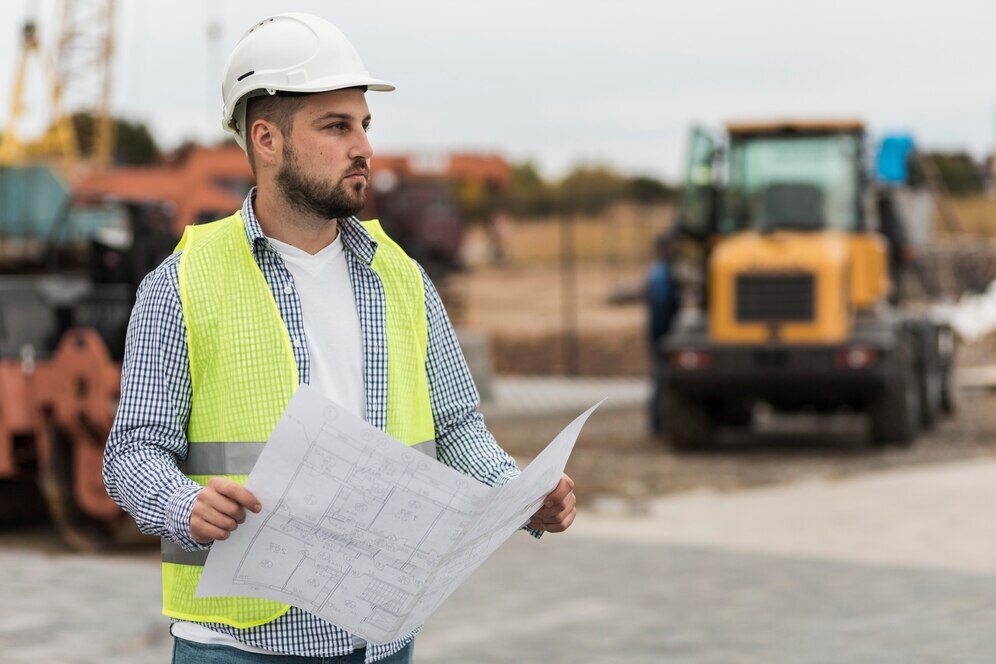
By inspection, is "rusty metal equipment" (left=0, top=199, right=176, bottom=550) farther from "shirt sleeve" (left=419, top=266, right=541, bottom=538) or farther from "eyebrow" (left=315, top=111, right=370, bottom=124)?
"eyebrow" (left=315, top=111, right=370, bottom=124)

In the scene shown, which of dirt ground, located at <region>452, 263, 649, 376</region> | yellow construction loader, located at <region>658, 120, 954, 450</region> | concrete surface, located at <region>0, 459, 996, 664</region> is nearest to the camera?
concrete surface, located at <region>0, 459, 996, 664</region>

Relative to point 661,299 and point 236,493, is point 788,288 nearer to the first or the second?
point 661,299

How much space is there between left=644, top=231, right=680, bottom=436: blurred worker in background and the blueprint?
505 inches

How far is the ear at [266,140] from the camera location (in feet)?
8.21

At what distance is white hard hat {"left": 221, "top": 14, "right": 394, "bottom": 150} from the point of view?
2441mm

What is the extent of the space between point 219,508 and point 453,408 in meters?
0.56

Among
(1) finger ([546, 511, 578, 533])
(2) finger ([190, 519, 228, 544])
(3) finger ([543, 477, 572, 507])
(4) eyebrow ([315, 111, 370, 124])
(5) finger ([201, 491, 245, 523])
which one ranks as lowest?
(1) finger ([546, 511, 578, 533])

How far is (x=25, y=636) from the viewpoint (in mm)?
6543

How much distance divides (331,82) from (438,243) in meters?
32.5

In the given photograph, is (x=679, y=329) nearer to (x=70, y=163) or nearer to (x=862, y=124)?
(x=862, y=124)

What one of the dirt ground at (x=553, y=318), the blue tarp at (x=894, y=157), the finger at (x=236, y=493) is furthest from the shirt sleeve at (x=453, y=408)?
the dirt ground at (x=553, y=318)

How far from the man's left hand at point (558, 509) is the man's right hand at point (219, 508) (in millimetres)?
505

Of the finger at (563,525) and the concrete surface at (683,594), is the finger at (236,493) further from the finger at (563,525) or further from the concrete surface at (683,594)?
the concrete surface at (683,594)

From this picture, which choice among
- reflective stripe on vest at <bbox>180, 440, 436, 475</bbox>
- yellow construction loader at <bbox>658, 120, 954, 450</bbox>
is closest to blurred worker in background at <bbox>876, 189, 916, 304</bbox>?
yellow construction loader at <bbox>658, 120, 954, 450</bbox>
